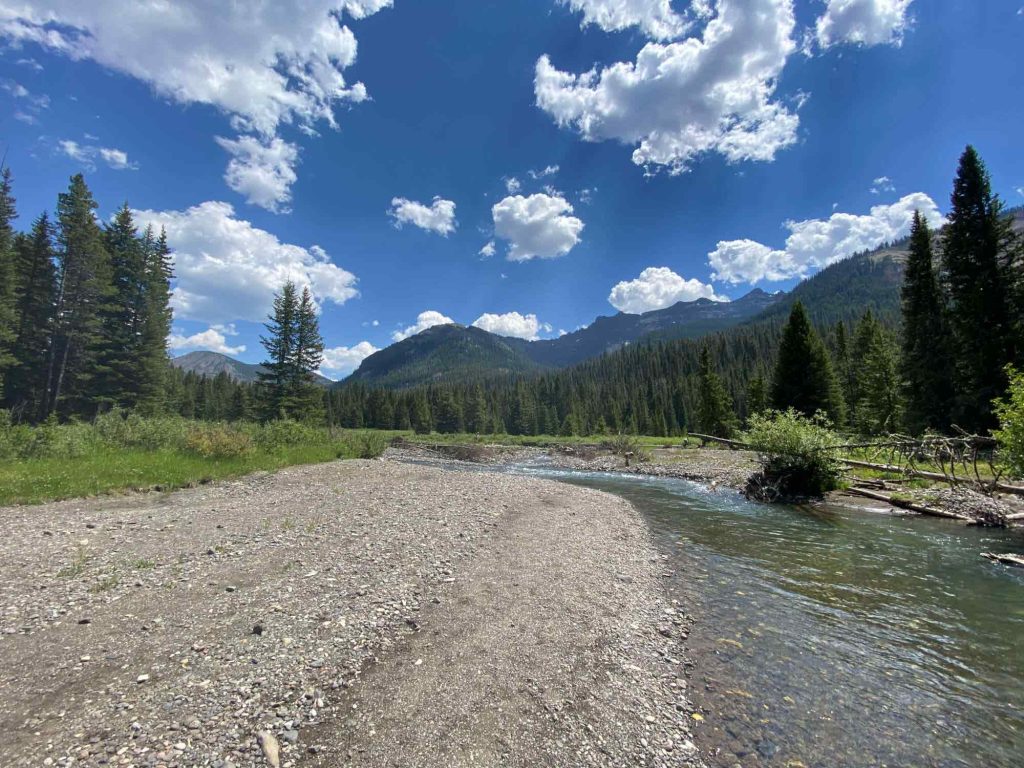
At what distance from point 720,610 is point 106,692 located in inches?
393

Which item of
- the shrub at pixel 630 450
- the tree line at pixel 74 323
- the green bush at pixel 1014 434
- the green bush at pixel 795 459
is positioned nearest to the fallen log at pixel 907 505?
the green bush at pixel 795 459

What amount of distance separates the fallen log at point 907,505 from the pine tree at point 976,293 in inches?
542

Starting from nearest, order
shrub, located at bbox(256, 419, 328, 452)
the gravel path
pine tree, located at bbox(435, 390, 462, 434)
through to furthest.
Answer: the gravel path → shrub, located at bbox(256, 419, 328, 452) → pine tree, located at bbox(435, 390, 462, 434)

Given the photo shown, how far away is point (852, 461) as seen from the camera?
852 inches

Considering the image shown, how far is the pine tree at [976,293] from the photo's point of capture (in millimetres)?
25953

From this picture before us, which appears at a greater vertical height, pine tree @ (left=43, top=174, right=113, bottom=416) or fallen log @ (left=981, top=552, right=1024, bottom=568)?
pine tree @ (left=43, top=174, right=113, bottom=416)

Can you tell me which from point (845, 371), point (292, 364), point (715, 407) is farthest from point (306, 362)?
point (845, 371)

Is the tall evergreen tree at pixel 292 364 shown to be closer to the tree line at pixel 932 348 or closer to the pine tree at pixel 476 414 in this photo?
the tree line at pixel 932 348

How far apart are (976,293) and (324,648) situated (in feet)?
131

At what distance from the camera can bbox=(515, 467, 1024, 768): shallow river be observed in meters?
5.14

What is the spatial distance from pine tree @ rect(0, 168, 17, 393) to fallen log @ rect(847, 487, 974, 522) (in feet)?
173

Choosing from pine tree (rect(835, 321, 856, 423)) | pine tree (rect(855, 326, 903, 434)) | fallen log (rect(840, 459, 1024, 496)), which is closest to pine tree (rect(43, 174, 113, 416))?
fallen log (rect(840, 459, 1024, 496))

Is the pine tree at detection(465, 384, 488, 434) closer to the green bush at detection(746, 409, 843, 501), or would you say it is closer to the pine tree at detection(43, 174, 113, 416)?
the pine tree at detection(43, 174, 113, 416)

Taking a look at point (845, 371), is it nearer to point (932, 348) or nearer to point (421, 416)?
point (932, 348)
